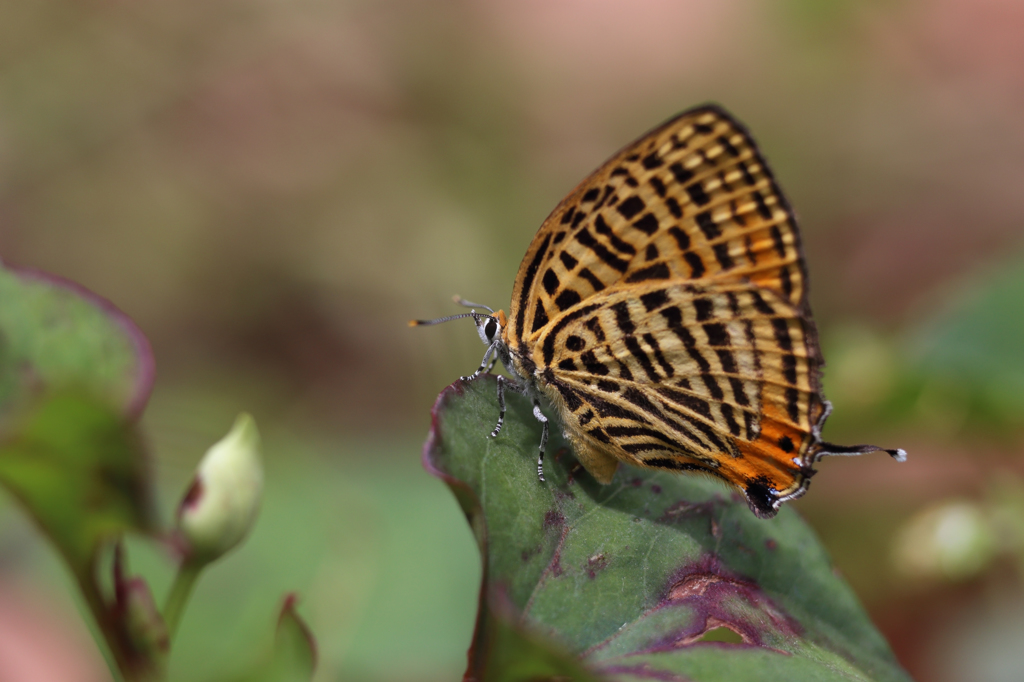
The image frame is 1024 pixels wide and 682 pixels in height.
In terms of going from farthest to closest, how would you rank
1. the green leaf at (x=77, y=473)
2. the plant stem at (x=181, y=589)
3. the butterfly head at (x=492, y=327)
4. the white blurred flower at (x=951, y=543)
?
the white blurred flower at (x=951, y=543) → the butterfly head at (x=492, y=327) → the plant stem at (x=181, y=589) → the green leaf at (x=77, y=473)

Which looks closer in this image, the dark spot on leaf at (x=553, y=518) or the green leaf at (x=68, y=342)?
the green leaf at (x=68, y=342)

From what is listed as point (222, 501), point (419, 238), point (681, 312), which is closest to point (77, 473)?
point (222, 501)

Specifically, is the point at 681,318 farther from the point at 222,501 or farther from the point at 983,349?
the point at 983,349

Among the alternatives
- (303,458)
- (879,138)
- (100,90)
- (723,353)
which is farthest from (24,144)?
(879,138)

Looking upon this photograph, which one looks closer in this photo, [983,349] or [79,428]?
[79,428]

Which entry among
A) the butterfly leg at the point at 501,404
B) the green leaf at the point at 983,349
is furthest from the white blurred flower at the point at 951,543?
the butterfly leg at the point at 501,404

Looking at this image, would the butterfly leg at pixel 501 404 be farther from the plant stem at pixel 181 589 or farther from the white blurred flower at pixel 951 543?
the white blurred flower at pixel 951 543
